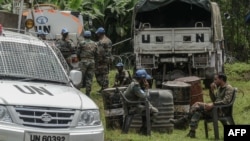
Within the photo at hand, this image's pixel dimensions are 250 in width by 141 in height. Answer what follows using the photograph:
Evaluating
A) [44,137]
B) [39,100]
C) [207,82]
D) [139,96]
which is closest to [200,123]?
[139,96]

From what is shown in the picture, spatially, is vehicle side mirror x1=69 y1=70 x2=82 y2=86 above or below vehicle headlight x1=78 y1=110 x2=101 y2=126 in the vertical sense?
above

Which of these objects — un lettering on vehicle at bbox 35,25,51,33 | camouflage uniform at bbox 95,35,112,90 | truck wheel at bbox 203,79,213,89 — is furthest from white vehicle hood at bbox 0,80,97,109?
truck wheel at bbox 203,79,213,89

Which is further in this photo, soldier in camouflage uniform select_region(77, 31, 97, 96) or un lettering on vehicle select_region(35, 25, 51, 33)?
un lettering on vehicle select_region(35, 25, 51, 33)

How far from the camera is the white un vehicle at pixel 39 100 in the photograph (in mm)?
7148

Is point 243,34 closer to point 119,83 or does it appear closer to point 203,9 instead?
point 203,9

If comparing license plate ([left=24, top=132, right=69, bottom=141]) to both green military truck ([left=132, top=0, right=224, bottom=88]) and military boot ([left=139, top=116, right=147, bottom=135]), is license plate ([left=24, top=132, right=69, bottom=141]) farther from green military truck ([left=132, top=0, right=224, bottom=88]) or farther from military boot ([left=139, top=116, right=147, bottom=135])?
green military truck ([left=132, top=0, right=224, bottom=88])

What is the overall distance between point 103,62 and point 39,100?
816cm

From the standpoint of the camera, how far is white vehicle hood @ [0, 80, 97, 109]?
730 centimetres

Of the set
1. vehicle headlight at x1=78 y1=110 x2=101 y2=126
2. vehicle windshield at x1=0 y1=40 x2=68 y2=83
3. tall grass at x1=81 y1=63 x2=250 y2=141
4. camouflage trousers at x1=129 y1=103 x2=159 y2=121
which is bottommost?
tall grass at x1=81 y1=63 x2=250 y2=141

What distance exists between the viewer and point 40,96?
24.7 ft

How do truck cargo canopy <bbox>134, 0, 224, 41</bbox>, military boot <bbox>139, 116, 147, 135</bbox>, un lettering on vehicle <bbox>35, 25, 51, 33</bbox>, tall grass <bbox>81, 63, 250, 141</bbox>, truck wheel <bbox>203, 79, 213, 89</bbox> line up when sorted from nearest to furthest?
tall grass <bbox>81, 63, 250, 141</bbox>
military boot <bbox>139, 116, 147, 135</bbox>
un lettering on vehicle <bbox>35, 25, 51, 33</bbox>
truck wheel <bbox>203, 79, 213, 89</bbox>
truck cargo canopy <bbox>134, 0, 224, 41</bbox>

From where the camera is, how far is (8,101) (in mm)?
7211

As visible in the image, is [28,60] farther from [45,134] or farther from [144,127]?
[144,127]

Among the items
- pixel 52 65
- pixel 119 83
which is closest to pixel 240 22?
pixel 119 83
